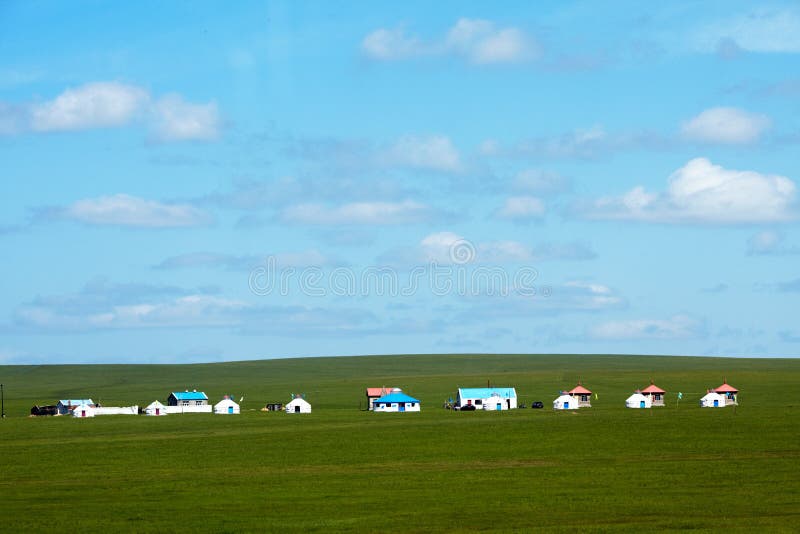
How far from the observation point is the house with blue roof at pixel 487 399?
373 feet

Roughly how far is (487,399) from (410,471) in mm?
57999

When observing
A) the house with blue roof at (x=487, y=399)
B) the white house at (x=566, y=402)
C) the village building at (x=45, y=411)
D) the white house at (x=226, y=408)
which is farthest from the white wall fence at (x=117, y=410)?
the white house at (x=566, y=402)

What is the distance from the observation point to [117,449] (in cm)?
7162

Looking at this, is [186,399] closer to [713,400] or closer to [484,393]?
[484,393]

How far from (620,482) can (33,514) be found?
23531mm

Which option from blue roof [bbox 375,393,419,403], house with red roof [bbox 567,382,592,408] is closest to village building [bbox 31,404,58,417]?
blue roof [bbox 375,393,419,403]

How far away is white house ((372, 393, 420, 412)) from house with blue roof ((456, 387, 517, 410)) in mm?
4568

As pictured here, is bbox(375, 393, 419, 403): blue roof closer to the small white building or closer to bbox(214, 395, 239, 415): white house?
bbox(214, 395, 239, 415): white house

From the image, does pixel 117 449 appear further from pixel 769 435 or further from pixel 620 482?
pixel 769 435

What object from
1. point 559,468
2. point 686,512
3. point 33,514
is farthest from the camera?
point 559,468

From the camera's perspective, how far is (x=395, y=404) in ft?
368

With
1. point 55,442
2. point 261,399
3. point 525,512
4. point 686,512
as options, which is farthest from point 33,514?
point 261,399

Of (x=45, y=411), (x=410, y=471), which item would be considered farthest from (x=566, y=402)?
(x=410, y=471)

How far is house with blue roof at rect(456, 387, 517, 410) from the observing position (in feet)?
373
